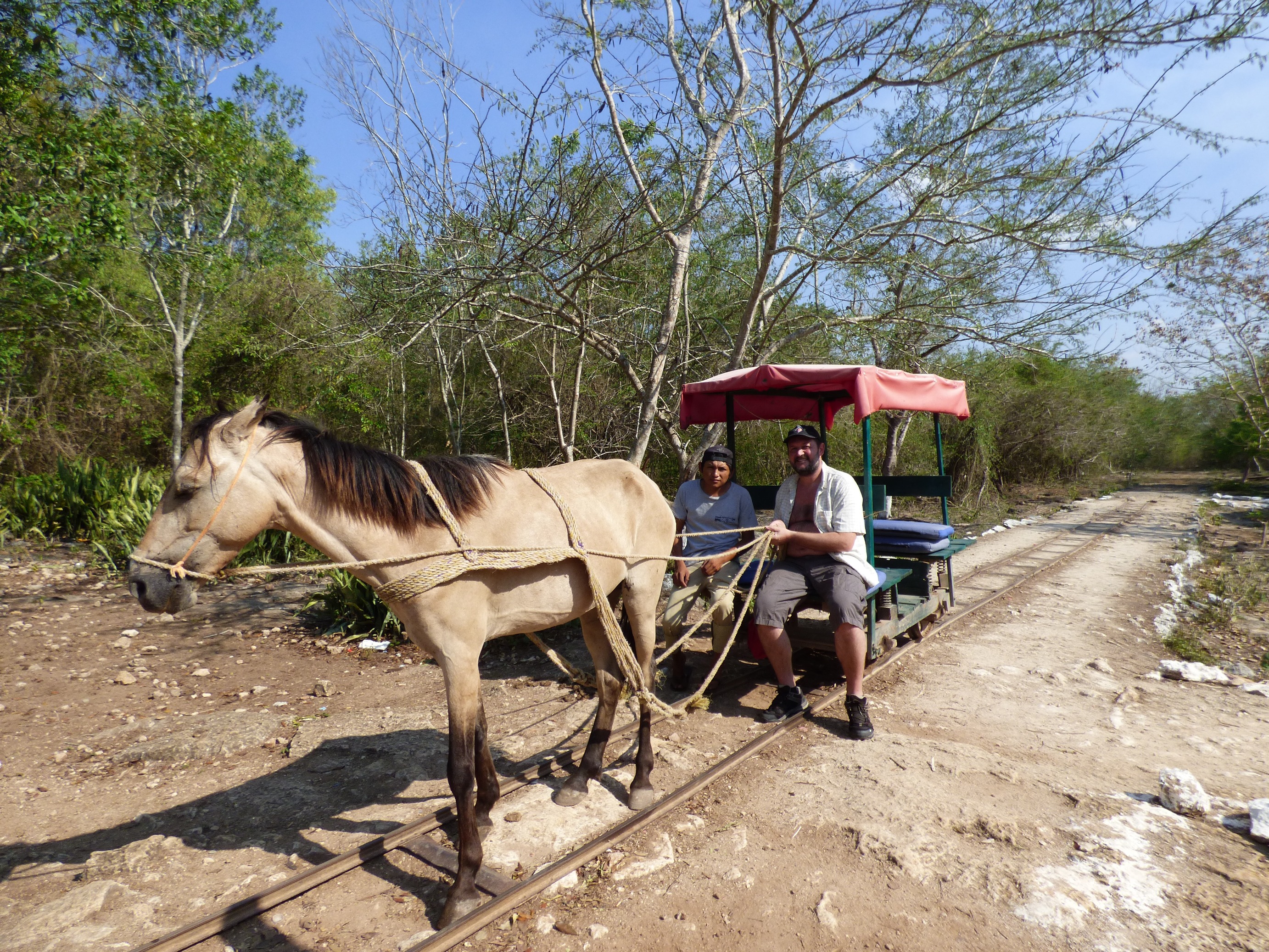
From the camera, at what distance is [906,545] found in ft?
19.4

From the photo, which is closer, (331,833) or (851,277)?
(331,833)

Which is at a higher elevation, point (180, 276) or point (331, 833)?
point (180, 276)

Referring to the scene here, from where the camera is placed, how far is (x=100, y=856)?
9.64 feet

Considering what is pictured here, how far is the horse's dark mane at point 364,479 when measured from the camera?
2529 millimetres

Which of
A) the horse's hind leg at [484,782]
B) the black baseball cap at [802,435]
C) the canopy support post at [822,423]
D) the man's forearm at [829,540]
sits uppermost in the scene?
the canopy support post at [822,423]

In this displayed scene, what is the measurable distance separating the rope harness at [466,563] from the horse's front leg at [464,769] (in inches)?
16.6

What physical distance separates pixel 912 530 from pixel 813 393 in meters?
1.55

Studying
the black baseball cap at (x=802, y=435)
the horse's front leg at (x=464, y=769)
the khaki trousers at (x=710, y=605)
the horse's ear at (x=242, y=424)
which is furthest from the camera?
the khaki trousers at (x=710, y=605)

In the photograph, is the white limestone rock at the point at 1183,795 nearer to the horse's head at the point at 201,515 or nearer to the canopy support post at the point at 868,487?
the canopy support post at the point at 868,487

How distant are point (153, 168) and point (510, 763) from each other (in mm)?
9548

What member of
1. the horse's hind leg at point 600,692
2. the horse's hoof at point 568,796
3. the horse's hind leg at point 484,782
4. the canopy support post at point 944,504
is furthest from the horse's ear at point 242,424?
the canopy support post at point 944,504

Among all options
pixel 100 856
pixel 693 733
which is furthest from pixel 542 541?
pixel 100 856

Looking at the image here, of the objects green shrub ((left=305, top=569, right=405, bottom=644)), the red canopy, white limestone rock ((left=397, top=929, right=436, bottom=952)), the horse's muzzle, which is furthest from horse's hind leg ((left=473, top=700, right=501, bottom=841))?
green shrub ((left=305, top=569, right=405, bottom=644))

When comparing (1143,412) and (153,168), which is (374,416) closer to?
(153,168)
